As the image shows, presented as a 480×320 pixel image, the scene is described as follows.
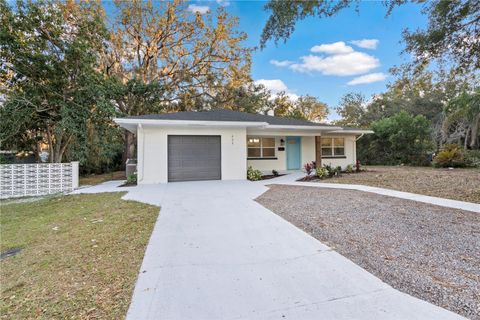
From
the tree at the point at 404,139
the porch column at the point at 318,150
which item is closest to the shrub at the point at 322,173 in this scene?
the porch column at the point at 318,150

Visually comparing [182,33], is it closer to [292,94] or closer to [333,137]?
[333,137]

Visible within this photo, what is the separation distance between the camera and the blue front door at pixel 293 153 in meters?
13.8

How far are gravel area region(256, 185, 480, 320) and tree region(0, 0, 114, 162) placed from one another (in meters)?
9.33

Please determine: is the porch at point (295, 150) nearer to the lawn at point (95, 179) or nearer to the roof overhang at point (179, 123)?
the roof overhang at point (179, 123)

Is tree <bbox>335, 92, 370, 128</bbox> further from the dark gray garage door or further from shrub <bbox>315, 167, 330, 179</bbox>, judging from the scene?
the dark gray garage door

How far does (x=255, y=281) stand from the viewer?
245 cm

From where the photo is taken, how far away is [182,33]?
17609 mm

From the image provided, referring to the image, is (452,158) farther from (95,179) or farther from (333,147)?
(95,179)

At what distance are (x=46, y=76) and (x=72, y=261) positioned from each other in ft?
35.6

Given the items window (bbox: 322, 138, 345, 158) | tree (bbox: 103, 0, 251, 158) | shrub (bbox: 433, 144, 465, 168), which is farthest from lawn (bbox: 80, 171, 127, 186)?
shrub (bbox: 433, 144, 465, 168)

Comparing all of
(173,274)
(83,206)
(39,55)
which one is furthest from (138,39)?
(173,274)

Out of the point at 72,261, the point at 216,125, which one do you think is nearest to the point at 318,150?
the point at 216,125

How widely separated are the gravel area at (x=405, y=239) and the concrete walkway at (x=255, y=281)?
26 centimetres

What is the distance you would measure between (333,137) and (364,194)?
844 centimetres
